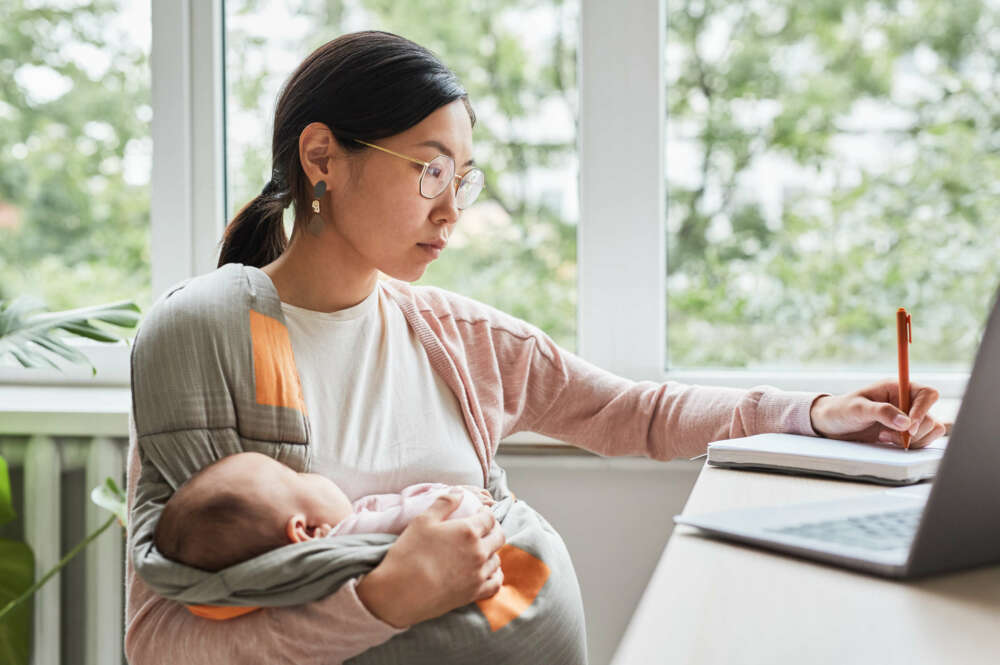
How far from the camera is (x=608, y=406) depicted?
1.47 meters

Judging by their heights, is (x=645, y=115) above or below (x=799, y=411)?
above

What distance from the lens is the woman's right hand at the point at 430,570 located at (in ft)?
3.02

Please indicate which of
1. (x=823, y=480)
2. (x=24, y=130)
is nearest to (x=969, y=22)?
(x=823, y=480)

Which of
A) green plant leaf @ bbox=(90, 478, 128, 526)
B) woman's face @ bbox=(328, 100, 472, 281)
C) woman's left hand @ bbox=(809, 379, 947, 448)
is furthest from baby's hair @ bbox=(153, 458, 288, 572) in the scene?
green plant leaf @ bbox=(90, 478, 128, 526)

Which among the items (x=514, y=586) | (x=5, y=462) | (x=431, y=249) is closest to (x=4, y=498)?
(x=5, y=462)

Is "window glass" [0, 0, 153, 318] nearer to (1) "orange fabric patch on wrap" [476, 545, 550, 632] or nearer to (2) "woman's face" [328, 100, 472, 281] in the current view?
(2) "woman's face" [328, 100, 472, 281]

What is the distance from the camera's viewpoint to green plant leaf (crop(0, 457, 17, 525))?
5.74ft

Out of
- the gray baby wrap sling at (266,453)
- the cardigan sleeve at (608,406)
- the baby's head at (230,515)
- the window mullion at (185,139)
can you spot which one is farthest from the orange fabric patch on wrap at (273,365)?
the window mullion at (185,139)

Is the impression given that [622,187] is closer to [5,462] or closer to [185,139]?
[185,139]

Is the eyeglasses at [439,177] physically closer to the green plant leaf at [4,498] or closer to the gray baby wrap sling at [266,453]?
the gray baby wrap sling at [266,453]

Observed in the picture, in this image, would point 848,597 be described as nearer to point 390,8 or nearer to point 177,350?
point 177,350

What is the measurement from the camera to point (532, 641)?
103cm

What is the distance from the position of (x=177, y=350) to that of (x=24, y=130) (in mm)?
1476

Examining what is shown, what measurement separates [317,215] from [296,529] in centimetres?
48
